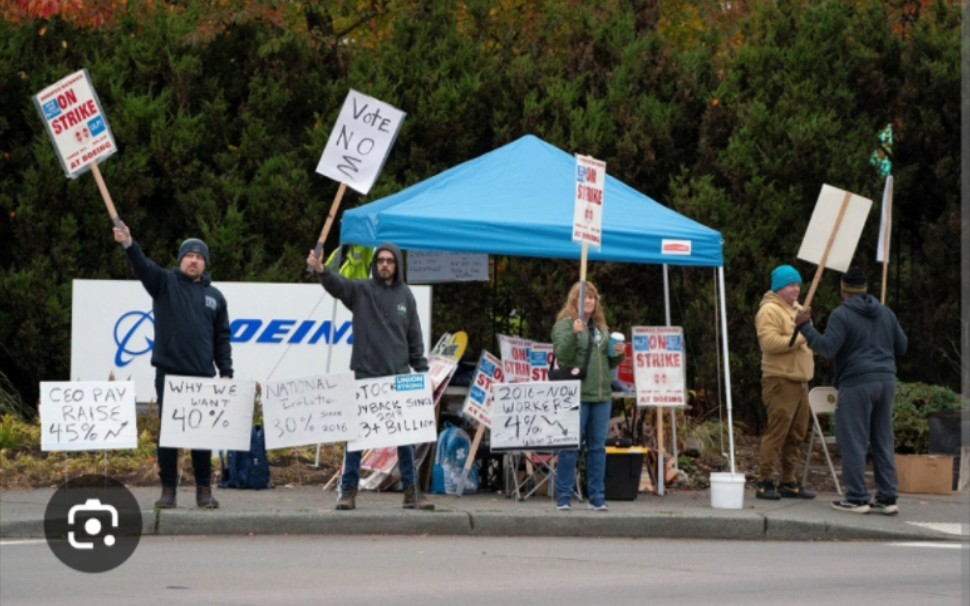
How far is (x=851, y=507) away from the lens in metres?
14.5

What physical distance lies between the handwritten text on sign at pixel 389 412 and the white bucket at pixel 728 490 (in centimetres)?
254

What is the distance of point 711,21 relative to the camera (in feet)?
85.3

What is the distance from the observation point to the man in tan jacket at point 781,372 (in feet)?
48.5

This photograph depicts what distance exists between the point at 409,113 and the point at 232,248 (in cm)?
256

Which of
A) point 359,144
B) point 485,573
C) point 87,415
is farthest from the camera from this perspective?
point 359,144

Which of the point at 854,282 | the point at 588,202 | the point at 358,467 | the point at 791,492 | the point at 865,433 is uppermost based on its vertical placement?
Result: the point at 588,202

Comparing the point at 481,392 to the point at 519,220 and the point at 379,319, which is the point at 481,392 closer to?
the point at 519,220

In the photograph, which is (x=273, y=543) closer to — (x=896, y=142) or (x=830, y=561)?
(x=830, y=561)

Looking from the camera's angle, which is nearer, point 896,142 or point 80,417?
point 80,417

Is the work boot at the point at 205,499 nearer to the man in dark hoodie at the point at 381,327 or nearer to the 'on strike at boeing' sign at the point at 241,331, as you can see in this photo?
the man in dark hoodie at the point at 381,327

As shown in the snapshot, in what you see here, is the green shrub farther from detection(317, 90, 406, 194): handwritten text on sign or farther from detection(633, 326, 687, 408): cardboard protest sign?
detection(317, 90, 406, 194): handwritten text on sign

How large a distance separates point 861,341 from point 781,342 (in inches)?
27.1

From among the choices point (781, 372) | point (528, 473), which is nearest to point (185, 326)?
point (528, 473)

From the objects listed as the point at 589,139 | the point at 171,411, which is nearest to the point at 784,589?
the point at 171,411
